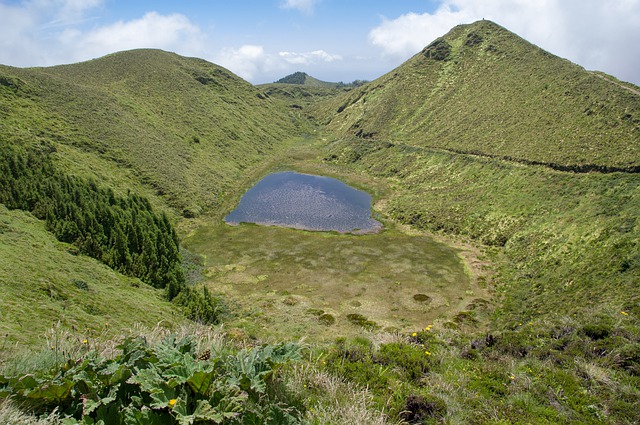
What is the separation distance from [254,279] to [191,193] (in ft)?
111

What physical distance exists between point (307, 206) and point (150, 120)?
1956 inches

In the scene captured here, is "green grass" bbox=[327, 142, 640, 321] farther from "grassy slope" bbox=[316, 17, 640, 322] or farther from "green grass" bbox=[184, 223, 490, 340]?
"green grass" bbox=[184, 223, 490, 340]

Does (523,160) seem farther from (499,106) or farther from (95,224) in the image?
(95,224)

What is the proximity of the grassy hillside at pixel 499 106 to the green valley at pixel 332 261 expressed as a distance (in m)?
0.63

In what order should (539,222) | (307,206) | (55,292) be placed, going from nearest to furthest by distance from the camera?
1. (55,292)
2. (539,222)
3. (307,206)

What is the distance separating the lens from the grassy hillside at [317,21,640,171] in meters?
56.3

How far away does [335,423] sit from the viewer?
717 centimetres

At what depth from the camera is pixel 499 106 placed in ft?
272

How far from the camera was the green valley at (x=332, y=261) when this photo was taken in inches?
313

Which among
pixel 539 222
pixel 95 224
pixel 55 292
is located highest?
pixel 539 222

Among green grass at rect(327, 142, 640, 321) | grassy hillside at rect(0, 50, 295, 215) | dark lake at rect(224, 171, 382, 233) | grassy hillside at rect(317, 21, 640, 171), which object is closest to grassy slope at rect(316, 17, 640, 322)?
green grass at rect(327, 142, 640, 321)

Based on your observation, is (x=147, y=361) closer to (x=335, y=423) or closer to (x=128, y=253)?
(x=335, y=423)

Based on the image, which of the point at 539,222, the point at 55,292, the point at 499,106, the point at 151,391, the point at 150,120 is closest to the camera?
the point at 151,391

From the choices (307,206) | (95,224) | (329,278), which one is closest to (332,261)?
(329,278)
